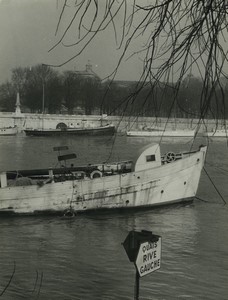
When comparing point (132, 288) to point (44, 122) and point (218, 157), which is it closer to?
point (218, 157)

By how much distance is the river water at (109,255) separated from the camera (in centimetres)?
1048

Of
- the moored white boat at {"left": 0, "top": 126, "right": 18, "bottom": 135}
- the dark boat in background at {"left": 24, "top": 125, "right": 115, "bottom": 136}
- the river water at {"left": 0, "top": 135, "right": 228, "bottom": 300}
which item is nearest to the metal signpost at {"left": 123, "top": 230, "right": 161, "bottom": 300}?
the river water at {"left": 0, "top": 135, "right": 228, "bottom": 300}

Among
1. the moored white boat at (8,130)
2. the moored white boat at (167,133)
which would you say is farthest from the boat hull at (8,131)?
the moored white boat at (167,133)

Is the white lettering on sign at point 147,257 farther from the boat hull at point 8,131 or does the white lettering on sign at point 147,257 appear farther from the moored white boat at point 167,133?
the boat hull at point 8,131

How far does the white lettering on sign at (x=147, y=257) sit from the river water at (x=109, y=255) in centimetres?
143

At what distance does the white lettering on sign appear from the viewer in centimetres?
492

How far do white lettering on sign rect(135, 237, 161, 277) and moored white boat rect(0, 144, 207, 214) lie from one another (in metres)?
14.2

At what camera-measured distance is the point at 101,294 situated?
10195mm

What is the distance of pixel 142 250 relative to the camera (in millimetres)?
4941

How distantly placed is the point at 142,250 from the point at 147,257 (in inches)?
5.1

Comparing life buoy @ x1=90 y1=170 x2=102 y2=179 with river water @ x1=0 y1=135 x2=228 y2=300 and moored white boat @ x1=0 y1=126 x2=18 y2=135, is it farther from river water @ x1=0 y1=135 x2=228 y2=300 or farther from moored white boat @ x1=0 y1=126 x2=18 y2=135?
moored white boat @ x1=0 y1=126 x2=18 y2=135

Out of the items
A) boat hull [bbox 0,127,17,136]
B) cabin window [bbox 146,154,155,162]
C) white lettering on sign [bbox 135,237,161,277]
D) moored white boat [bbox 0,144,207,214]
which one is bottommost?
boat hull [bbox 0,127,17,136]

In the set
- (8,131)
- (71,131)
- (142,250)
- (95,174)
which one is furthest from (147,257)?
(8,131)

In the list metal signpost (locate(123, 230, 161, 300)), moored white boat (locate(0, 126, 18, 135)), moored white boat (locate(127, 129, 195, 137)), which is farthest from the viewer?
moored white boat (locate(127, 129, 195, 137))
